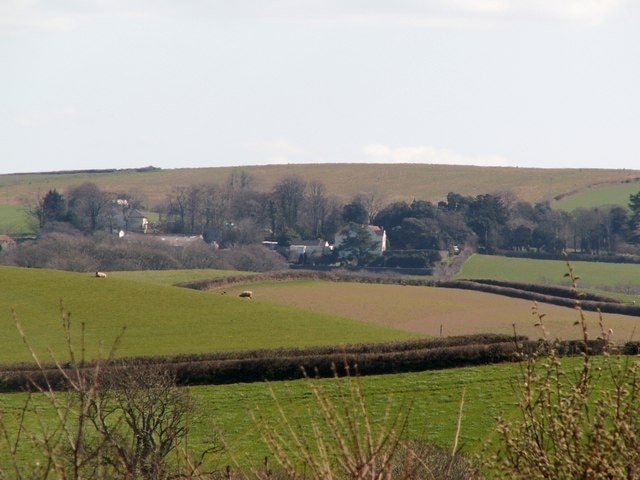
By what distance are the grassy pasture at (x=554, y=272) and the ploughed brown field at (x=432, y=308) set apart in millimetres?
20405

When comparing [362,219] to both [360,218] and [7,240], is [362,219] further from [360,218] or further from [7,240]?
[7,240]

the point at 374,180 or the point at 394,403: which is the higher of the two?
the point at 374,180

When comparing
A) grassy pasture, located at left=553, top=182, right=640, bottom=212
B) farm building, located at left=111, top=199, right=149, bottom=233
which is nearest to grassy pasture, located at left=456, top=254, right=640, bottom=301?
grassy pasture, located at left=553, top=182, right=640, bottom=212

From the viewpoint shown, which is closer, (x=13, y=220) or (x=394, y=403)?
(x=394, y=403)

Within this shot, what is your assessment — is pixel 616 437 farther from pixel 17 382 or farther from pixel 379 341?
pixel 379 341

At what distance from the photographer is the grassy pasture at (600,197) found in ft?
411

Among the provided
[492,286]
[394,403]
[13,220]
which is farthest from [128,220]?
[394,403]

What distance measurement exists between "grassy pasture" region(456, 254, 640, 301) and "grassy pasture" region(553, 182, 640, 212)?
29.3m

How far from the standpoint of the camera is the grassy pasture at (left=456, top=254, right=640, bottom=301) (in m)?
82.3

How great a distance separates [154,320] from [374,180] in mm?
118822

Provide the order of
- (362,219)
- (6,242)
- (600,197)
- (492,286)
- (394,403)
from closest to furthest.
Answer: (394,403)
(492,286)
(6,242)
(362,219)
(600,197)

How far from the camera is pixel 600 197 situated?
429ft

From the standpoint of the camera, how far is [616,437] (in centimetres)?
800

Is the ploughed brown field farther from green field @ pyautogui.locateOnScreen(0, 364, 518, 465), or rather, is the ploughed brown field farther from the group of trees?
the group of trees
